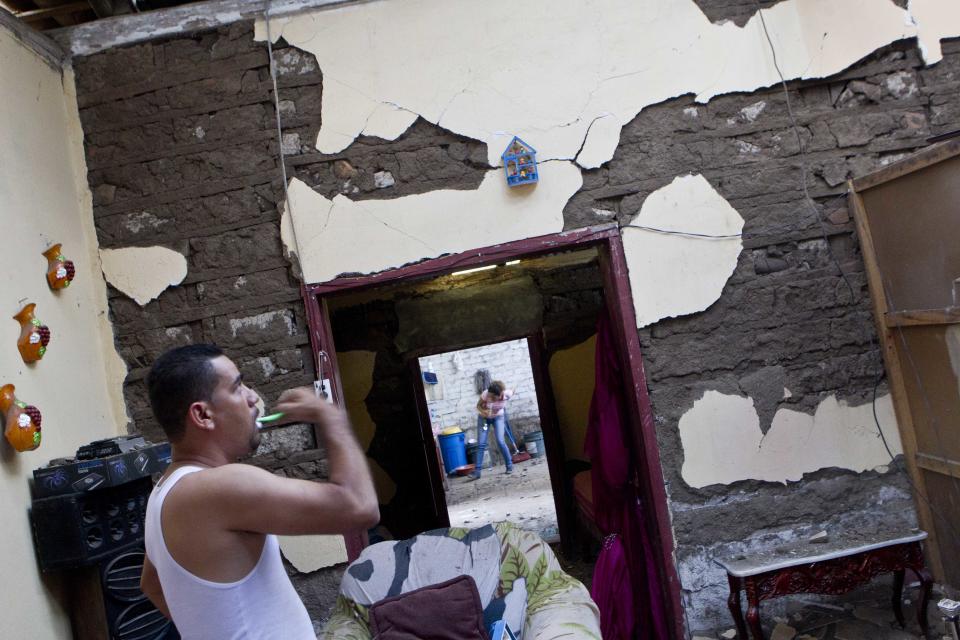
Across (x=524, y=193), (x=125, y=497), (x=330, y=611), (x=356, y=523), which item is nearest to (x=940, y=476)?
(x=524, y=193)

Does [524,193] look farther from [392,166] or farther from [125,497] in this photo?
[125,497]

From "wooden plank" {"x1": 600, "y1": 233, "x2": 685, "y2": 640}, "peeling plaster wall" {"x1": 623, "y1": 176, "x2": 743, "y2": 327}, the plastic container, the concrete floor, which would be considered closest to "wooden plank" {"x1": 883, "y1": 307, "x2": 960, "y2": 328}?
"peeling plaster wall" {"x1": 623, "y1": 176, "x2": 743, "y2": 327}

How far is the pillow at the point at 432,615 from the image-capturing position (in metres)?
3.47

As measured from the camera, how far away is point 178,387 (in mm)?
1801

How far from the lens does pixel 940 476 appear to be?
12.6ft

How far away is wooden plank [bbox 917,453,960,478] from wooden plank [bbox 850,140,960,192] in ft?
3.99

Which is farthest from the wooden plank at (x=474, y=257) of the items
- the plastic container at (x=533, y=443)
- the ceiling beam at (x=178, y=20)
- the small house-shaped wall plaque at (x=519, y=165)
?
the plastic container at (x=533, y=443)

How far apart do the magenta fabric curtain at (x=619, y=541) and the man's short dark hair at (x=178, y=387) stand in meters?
3.02

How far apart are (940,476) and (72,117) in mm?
4211

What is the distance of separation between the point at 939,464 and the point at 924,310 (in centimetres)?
68

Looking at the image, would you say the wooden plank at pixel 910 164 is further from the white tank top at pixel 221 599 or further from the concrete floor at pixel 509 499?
the concrete floor at pixel 509 499

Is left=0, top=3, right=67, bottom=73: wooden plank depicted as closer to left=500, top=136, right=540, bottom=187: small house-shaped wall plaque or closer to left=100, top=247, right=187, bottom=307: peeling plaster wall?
left=100, top=247, right=187, bottom=307: peeling plaster wall

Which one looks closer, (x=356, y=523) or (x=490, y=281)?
(x=356, y=523)

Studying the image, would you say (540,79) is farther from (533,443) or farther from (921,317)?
(533,443)
